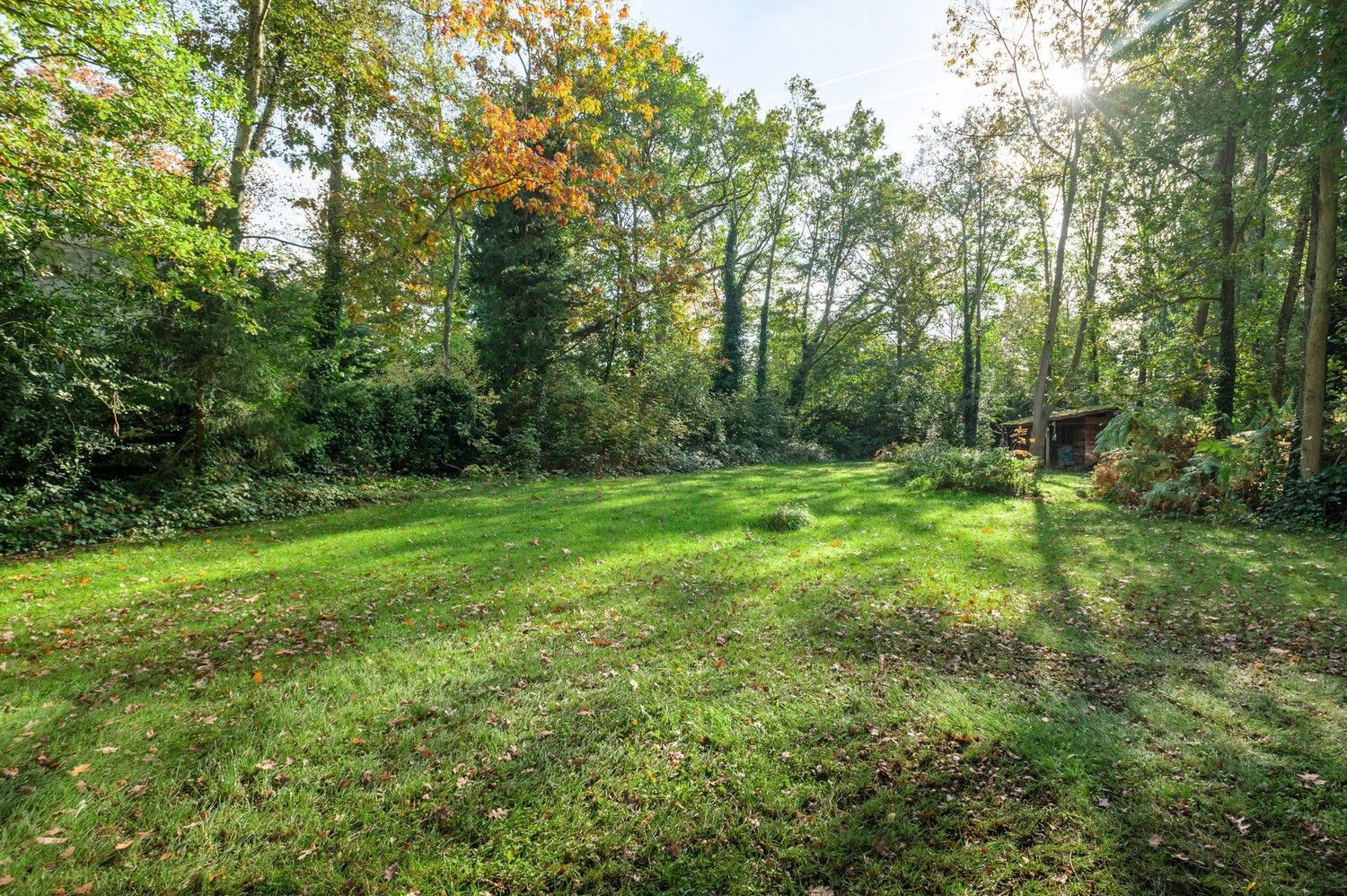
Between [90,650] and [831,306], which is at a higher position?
[831,306]

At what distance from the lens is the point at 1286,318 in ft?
53.2

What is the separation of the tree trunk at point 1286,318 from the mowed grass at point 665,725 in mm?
10645

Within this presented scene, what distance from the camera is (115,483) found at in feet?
28.8

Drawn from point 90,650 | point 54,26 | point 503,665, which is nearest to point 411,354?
point 54,26

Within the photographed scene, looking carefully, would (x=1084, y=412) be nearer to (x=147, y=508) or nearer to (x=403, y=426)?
(x=403, y=426)

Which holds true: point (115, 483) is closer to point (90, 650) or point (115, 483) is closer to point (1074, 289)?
point (90, 650)

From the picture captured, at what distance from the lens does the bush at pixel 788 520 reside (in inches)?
387

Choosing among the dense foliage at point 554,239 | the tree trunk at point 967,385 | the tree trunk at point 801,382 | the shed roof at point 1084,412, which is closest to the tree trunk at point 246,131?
the dense foliage at point 554,239

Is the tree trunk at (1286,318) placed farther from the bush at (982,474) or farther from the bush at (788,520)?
the bush at (788,520)

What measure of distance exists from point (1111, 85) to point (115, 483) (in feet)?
80.9

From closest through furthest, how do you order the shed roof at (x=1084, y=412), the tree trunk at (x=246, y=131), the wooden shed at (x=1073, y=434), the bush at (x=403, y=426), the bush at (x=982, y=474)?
the tree trunk at (x=246, y=131) → the bush at (x=403, y=426) → the bush at (x=982, y=474) → the shed roof at (x=1084, y=412) → the wooden shed at (x=1073, y=434)

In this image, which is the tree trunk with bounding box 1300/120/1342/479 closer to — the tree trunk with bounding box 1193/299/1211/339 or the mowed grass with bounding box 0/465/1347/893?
the mowed grass with bounding box 0/465/1347/893

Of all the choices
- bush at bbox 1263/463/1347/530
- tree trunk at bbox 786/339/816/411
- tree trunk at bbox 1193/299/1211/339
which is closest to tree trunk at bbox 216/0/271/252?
bush at bbox 1263/463/1347/530

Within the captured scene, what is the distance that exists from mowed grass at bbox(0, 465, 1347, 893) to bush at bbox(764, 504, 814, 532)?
2.31 metres
